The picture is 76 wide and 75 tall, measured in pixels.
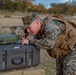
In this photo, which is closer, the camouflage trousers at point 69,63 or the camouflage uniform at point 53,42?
the camouflage uniform at point 53,42

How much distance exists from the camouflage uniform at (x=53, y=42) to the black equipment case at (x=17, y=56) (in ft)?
0.48

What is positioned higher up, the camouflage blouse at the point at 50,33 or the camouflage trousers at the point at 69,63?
the camouflage blouse at the point at 50,33

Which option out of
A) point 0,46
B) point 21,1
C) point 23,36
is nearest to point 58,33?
point 23,36

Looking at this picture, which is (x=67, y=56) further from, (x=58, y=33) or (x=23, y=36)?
(x=23, y=36)

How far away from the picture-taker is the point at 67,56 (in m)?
3.68

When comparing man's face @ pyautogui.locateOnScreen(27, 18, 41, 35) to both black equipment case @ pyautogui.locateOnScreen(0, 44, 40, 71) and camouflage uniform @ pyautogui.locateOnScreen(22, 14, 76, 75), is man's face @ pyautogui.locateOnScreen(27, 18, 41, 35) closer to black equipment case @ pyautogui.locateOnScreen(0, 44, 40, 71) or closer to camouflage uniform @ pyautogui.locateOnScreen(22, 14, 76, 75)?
camouflage uniform @ pyautogui.locateOnScreen(22, 14, 76, 75)

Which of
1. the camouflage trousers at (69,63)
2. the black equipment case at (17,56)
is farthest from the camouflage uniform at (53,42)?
the black equipment case at (17,56)

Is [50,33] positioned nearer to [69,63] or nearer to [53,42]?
[53,42]

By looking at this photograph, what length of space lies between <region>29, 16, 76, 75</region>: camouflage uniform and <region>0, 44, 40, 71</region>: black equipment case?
5.7 inches

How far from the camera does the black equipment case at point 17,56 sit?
3.59 meters

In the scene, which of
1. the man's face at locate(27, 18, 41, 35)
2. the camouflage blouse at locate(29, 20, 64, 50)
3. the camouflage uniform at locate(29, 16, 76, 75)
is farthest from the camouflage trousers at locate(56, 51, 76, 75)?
the man's face at locate(27, 18, 41, 35)

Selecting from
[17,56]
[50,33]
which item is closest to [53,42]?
[50,33]

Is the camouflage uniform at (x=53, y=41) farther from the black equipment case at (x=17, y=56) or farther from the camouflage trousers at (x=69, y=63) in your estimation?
the black equipment case at (x=17, y=56)

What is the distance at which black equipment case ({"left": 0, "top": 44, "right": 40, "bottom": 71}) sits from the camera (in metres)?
3.59
